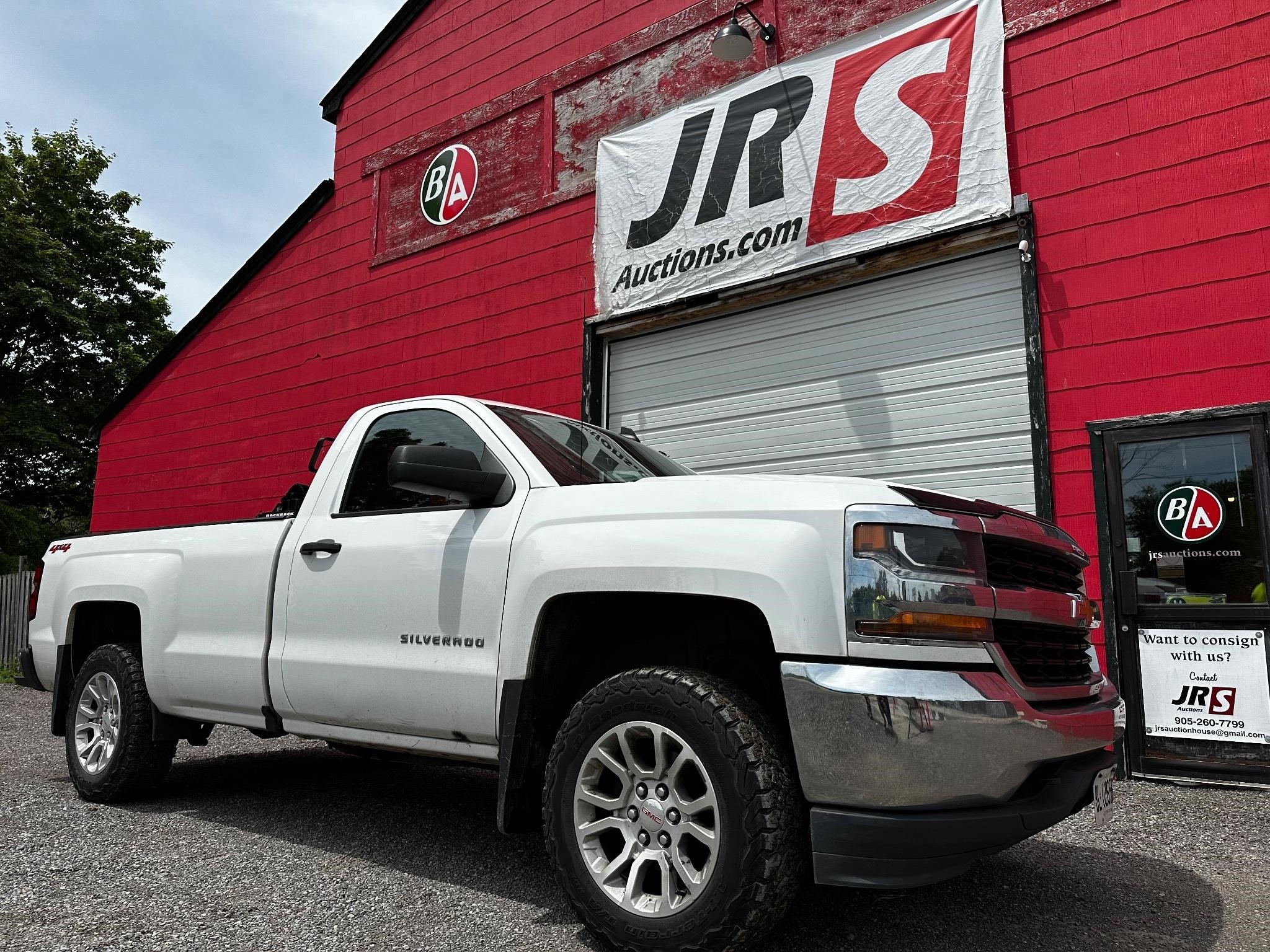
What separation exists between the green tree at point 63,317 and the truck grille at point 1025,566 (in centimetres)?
2722

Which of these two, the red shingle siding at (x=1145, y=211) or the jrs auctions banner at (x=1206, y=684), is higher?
the red shingle siding at (x=1145, y=211)

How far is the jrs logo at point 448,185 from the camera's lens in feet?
37.3

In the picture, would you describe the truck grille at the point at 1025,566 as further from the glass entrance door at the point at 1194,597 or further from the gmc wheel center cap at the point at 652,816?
the glass entrance door at the point at 1194,597

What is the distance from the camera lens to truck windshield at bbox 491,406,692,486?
150 inches

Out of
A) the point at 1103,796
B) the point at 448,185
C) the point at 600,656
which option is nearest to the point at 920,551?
the point at 1103,796

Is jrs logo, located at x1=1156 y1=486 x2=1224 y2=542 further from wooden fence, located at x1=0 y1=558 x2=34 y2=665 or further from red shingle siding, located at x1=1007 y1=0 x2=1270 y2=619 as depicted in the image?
wooden fence, located at x1=0 y1=558 x2=34 y2=665

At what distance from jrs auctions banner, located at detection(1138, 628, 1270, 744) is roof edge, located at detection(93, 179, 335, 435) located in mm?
11486

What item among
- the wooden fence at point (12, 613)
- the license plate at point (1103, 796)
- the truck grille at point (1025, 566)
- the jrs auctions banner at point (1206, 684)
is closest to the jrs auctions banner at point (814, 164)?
the jrs auctions banner at point (1206, 684)

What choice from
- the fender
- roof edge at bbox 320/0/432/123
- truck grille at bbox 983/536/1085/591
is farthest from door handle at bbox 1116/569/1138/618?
roof edge at bbox 320/0/432/123

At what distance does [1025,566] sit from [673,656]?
1230 mm

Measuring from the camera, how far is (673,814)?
2.83 metres

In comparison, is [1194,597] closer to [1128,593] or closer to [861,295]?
[1128,593]

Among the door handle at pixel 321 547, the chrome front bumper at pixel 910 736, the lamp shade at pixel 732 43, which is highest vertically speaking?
the lamp shade at pixel 732 43

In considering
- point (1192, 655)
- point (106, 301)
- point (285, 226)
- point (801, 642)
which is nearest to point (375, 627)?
point (801, 642)
